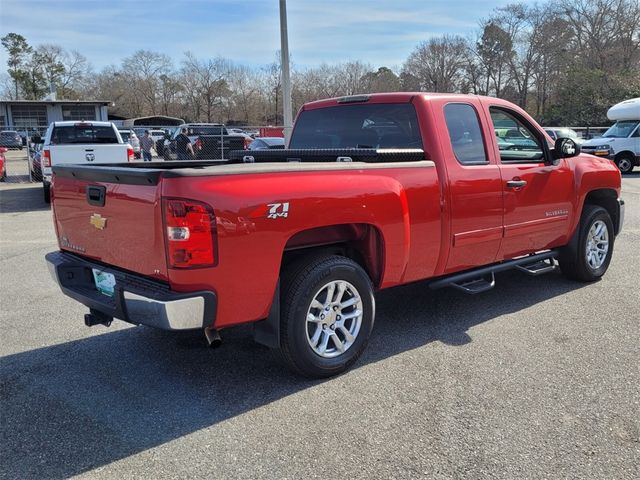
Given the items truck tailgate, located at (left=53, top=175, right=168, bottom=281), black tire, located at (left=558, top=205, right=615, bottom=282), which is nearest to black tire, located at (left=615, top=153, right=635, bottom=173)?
black tire, located at (left=558, top=205, right=615, bottom=282)

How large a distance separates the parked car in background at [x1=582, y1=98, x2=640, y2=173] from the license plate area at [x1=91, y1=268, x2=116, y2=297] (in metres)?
19.7

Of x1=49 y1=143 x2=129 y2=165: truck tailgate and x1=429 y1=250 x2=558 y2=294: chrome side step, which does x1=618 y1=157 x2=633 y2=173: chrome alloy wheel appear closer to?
x1=429 y1=250 x2=558 y2=294: chrome side step

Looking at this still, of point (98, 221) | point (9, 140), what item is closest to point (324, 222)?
point (98, 221)

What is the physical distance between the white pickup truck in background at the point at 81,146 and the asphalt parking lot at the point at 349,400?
7.38 m

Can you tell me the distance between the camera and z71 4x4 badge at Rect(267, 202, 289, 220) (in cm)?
327

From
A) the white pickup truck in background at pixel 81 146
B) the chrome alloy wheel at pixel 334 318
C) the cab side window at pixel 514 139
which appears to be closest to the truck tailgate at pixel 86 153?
the white pickup truck in background at pixel 81 146

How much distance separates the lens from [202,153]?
20.5 metres

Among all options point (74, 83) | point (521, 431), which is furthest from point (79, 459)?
point (74, 83)

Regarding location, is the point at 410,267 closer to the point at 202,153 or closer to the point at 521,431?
the point at 521,431

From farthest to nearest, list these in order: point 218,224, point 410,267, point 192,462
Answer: point 410,267, point 218,224, point 192,462

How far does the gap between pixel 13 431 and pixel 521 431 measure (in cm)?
289

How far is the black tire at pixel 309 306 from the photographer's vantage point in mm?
3545

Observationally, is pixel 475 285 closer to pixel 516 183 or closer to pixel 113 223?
pixel 516 183

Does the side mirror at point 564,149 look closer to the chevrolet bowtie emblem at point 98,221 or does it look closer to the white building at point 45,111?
the chevrolet bowtie emblem at point 98,221
